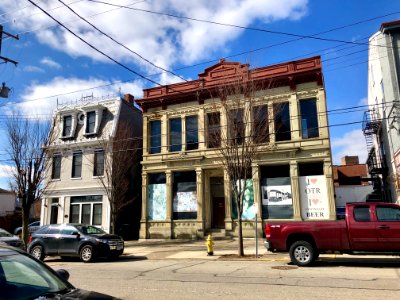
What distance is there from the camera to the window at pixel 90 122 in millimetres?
29356

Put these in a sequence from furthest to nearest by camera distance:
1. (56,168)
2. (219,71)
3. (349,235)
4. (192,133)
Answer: (56,168), (192,133), (219,71), (349,235)

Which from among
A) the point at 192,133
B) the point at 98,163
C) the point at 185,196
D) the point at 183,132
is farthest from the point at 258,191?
the point at 98,163

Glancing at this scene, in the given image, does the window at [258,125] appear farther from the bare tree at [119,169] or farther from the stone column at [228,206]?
the bare tree at [119,169]

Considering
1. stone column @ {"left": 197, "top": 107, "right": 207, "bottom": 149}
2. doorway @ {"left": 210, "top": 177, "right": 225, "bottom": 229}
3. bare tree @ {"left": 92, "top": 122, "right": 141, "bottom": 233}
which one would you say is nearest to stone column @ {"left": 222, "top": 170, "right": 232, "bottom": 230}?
doorway @ {"left": 210, "top": 177, "right": 225, "bottom": 229}

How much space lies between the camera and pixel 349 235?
1207 centimetres

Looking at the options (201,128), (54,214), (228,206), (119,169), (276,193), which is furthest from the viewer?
→ (54,214)

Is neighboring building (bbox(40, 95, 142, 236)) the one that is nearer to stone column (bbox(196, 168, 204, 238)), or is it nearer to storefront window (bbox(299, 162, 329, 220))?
stone column (bbox(196, 168, 204, 238))

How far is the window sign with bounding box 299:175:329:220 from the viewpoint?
21.8m

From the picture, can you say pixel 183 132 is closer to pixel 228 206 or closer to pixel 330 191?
pixel 228 206

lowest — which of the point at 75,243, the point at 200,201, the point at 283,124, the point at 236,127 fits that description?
the point at 75,243

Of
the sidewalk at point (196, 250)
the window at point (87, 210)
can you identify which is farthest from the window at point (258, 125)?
the window at point (87, 210)

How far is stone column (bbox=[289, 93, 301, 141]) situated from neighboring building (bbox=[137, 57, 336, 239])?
62 millimetres

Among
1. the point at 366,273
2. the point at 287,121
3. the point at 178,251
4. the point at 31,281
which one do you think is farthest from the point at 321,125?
the point at 31,281

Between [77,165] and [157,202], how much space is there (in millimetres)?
7865
